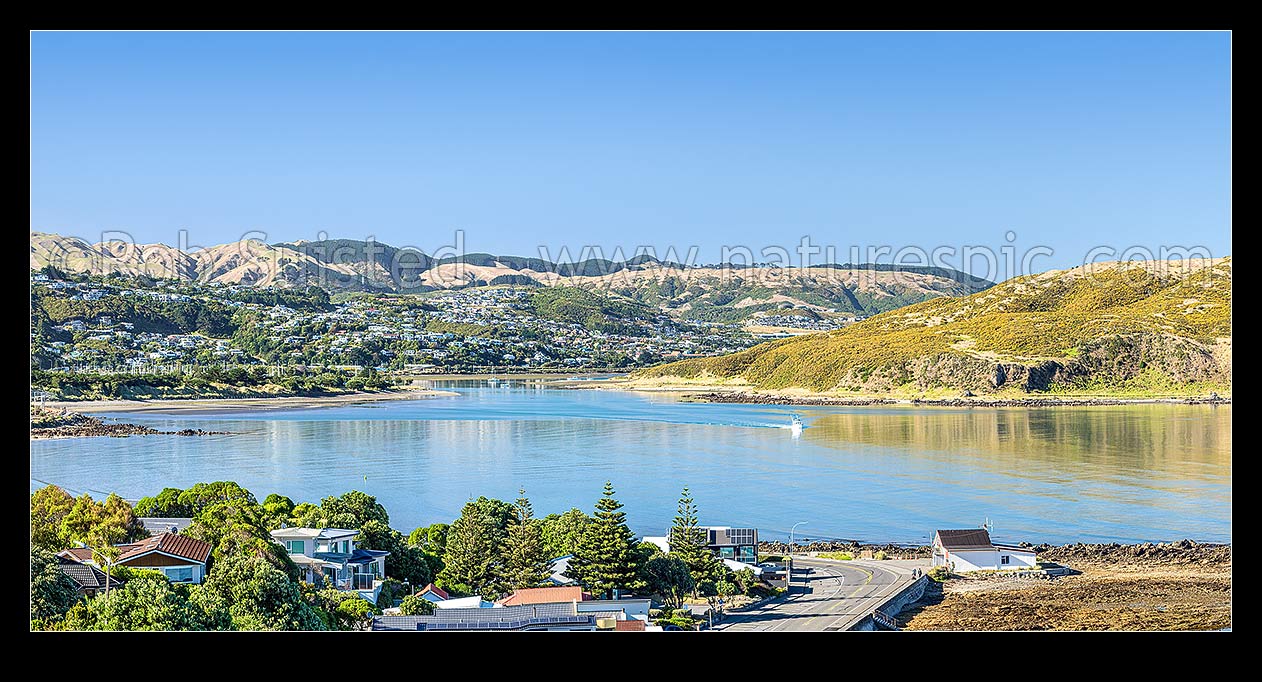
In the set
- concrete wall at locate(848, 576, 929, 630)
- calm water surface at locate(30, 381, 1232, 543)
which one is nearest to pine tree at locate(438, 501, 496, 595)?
concrete wall at locate(848, 576, 929, 630)

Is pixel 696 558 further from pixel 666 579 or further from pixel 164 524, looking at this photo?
pixel 164 524

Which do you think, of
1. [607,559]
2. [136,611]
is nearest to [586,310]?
[607,559]

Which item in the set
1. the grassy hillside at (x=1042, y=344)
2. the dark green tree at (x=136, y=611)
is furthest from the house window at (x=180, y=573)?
the grassy hillside at (x=1042, y=344)

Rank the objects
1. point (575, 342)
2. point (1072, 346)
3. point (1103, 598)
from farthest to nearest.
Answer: point (575, 342) < point (1072, 346) < point (1103, 598)

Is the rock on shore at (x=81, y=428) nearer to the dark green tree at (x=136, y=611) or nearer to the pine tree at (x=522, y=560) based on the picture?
the pine tree at (x=522, y=560)
